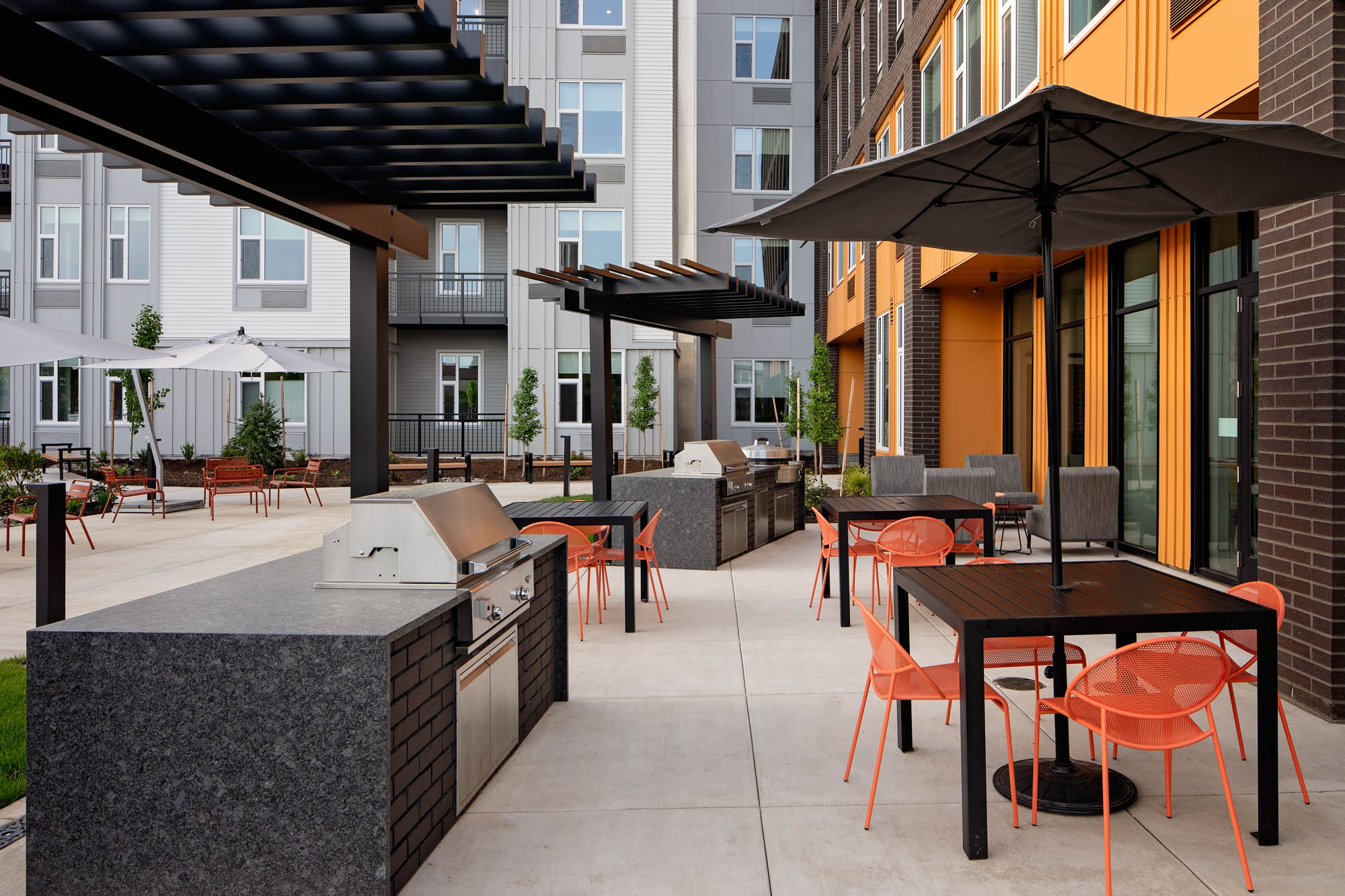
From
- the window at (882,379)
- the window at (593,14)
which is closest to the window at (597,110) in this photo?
the window at (593,14)

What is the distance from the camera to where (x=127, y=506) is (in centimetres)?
1477

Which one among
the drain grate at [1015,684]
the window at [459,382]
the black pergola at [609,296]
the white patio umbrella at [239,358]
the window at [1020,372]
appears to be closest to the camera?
the drain grate at [1015,684]

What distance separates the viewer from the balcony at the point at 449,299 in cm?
2158

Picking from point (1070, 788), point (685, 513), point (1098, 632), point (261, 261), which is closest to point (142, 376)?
point (261, 261)

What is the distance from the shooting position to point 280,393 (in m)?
21.5

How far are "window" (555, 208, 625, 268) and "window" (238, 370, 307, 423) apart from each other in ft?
22.8

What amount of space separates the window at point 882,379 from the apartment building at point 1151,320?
90mm

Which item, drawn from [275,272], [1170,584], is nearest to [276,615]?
[1170,584]

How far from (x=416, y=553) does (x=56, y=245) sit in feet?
74.8

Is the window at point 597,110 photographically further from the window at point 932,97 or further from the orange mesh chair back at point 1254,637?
the orange mesh chair back at point 1254,637

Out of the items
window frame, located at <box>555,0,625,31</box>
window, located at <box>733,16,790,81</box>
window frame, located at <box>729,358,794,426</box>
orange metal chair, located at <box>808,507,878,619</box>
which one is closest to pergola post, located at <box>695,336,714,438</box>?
orange metal chair, located at <box>808,507,878,619</box>

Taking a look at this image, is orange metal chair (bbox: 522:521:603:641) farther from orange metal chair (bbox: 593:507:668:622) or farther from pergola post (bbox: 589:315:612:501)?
pergola post (bbox: 589:315:612:501)

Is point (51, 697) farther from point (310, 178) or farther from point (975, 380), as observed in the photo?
point (975, 380)

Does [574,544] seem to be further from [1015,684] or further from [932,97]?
[932,97]
